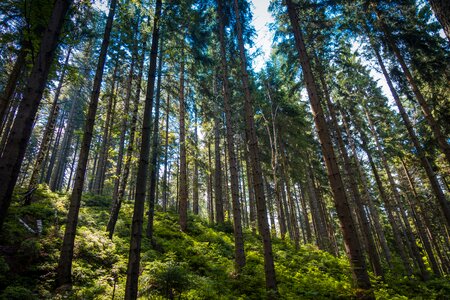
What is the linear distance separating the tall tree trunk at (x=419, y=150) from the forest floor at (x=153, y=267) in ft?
13.4

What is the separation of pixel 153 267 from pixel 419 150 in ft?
41.3

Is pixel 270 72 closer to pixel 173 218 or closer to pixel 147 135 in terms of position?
pixel 173 218

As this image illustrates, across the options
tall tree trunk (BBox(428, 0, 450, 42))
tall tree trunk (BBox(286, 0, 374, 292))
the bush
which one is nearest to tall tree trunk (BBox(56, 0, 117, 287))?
the bush

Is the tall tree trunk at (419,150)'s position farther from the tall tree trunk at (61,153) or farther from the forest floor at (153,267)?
the tall tree trunk at (61,153)

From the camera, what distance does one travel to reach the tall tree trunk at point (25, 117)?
307 cm

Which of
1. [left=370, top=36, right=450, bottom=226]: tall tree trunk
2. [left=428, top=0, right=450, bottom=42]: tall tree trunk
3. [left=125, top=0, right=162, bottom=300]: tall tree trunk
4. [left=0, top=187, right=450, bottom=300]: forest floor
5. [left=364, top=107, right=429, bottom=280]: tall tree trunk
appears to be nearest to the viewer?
[left=125, top=0, right=162, bottom=300]: tall tree trunk

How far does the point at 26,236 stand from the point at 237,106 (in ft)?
51.6

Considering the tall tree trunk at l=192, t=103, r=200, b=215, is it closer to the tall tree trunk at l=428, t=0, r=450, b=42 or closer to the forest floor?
the forest floor

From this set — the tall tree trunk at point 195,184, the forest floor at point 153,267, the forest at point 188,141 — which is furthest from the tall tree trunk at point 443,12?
the tall tree trunk at point 195,184

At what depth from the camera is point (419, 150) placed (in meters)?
11.4

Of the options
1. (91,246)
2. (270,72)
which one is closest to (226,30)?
(270,72)

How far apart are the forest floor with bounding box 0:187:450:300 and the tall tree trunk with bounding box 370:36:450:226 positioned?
4088 millimetres

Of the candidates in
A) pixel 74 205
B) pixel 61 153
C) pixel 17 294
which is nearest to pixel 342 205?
pixel 74 205

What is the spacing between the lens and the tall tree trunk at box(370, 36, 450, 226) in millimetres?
10703
